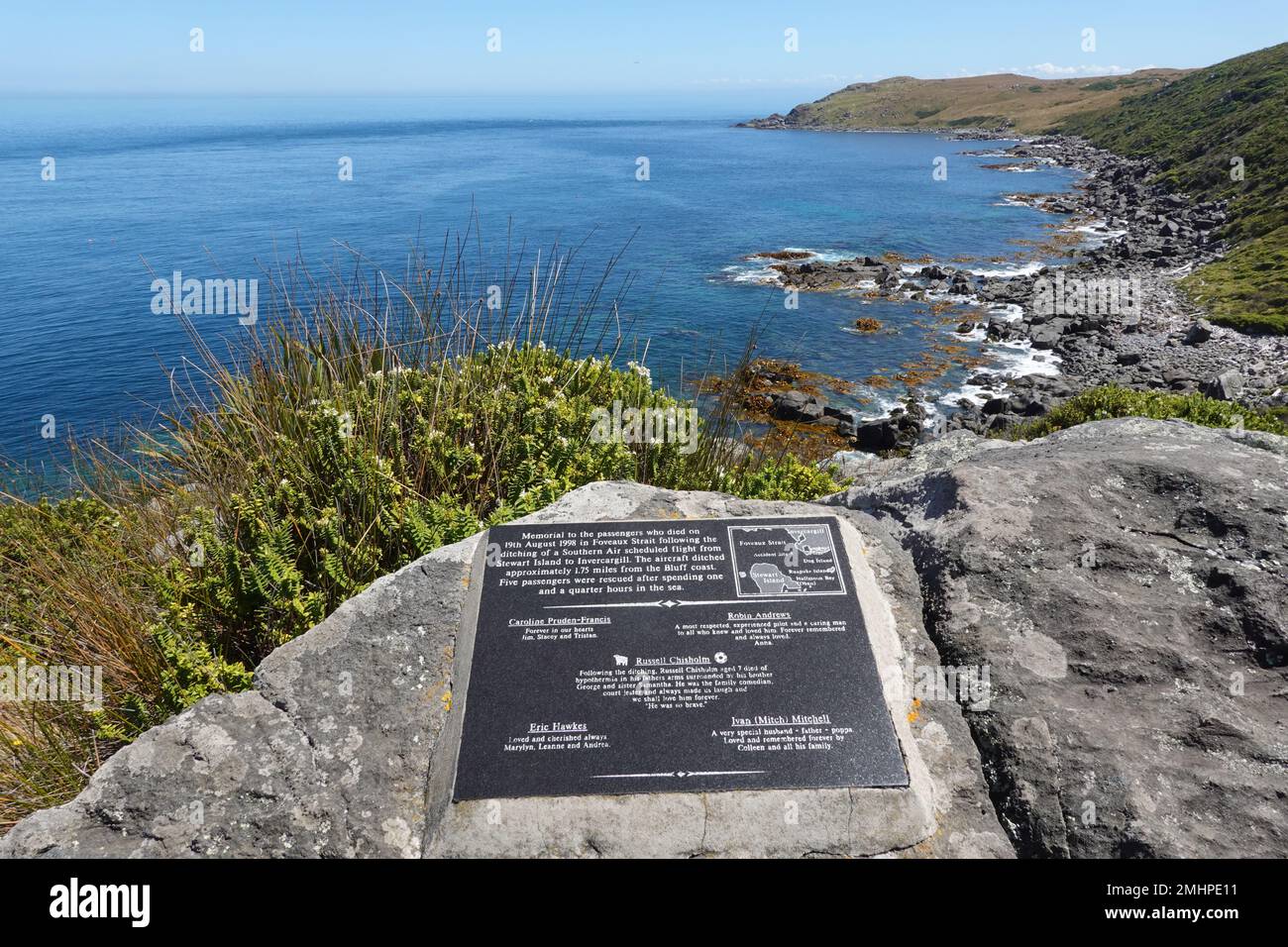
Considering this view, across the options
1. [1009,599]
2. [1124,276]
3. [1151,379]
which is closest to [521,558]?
[1009,599]

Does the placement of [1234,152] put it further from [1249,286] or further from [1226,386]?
[1226,386]

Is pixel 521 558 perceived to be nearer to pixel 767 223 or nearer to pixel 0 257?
pixel 0 257

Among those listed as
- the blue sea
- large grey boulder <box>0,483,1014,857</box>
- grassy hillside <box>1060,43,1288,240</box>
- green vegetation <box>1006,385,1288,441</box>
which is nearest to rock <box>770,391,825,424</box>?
the blue sea

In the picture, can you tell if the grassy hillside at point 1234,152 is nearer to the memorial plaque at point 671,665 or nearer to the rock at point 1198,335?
the rock at point 1198,335

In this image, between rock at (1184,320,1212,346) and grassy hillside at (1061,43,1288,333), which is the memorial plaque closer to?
rock at (1184,320,1212,346)

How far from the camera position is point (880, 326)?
91.9ft

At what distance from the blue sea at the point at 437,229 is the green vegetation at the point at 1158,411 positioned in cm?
572

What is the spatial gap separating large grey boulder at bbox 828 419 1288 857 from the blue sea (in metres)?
6.24

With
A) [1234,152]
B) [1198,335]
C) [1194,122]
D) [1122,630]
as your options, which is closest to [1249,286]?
[1198,335]

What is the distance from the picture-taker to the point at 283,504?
4504 millimetres

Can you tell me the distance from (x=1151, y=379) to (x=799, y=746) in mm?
23786

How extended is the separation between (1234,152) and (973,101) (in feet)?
356

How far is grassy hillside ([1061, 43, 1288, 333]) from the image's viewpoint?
28.1 meters
